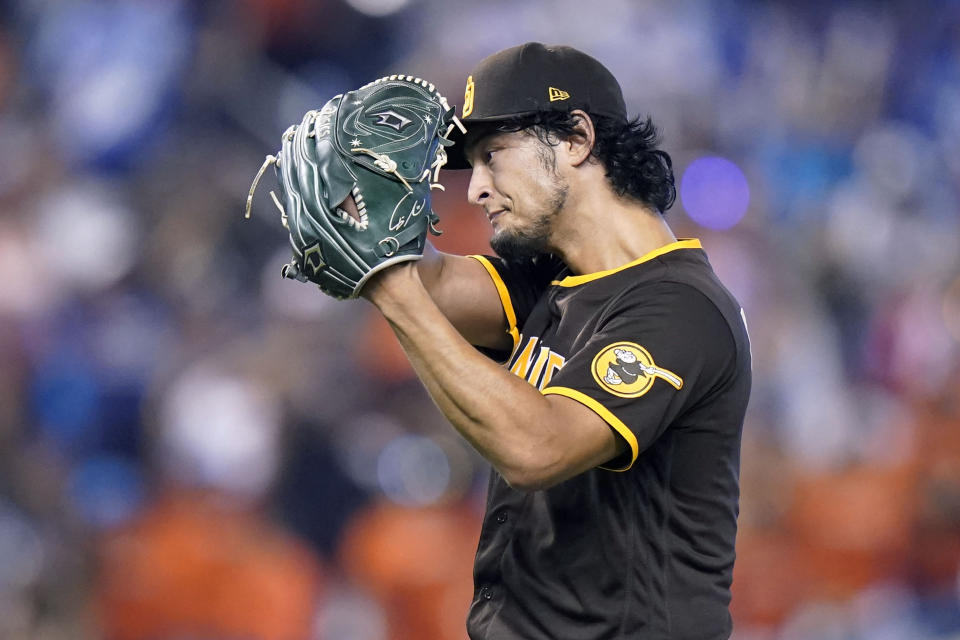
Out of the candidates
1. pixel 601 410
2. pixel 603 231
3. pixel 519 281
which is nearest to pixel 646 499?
pixel 601 410

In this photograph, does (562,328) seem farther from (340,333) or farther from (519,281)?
(340,333)

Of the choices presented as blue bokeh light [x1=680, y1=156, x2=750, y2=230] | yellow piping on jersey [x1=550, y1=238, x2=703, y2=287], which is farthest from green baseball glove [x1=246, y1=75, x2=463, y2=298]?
blue bokeh light [x1=680, y1=156, x2=750, y2=230]

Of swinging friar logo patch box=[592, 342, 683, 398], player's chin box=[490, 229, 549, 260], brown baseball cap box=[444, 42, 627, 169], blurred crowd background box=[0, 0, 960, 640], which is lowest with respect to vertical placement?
blurred crowd background box=[0, 0, 960, 640]

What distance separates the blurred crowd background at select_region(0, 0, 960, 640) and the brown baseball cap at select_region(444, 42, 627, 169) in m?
2.04

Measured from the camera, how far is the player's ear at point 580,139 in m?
2.14

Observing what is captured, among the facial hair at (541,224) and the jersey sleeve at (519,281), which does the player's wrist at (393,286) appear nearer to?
the facial hair at (541,224)

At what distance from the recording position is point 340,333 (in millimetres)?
4184

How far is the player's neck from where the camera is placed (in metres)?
2.10

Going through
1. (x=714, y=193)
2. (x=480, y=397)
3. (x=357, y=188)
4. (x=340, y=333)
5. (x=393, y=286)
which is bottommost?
(x=340, y=333)

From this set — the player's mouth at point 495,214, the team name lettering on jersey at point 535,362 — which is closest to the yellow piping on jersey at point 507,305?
the team name lettering on jersey at point 535,362

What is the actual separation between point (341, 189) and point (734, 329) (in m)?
0.73

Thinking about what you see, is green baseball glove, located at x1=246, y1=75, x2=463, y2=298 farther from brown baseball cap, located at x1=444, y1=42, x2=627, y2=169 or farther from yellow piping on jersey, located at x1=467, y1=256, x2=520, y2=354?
yellow piping on jersey, located at x1=467, y1=256, x2=520, y2=354

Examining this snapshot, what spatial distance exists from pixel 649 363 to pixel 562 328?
34 centimetres

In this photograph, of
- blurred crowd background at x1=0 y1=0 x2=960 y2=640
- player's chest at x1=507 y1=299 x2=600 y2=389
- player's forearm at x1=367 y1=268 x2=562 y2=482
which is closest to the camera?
player's forearm at x1=367 y1=268 x2=562 y2=482
